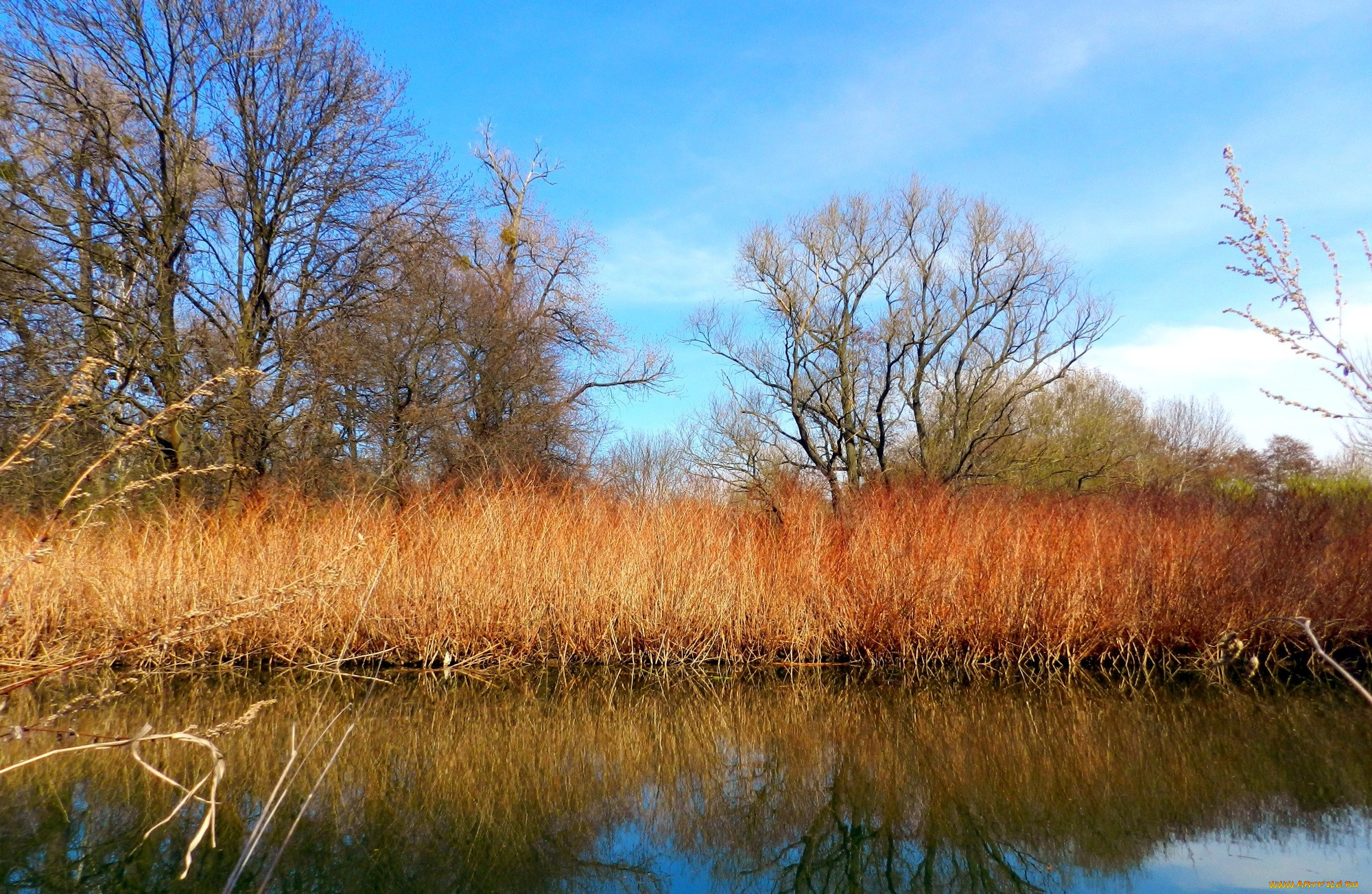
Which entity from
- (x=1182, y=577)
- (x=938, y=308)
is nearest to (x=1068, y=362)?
(x=938, y=308)

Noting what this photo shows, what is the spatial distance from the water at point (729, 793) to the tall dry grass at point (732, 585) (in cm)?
→ 77

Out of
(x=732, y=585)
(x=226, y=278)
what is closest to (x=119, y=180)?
(x=226, y=278)

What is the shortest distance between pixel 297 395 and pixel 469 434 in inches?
157

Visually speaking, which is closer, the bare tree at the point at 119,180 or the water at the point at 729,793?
the water at the point at 729,793

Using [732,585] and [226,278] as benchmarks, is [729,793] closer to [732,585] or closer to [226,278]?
[732,585]

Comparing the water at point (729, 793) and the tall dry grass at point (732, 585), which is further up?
the tall dry grass at point (732, 585)

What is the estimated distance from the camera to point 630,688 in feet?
25.8

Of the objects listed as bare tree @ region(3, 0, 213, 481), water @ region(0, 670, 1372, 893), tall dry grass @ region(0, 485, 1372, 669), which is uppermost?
bare tree @ region(3, 0, 213, 481)

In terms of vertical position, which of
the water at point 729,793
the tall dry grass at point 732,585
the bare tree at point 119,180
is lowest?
the water at point 729,793

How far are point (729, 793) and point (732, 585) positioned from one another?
3.59m

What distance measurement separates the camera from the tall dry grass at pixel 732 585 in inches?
320

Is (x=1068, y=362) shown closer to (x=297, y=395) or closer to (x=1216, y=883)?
(x=297, y=395)

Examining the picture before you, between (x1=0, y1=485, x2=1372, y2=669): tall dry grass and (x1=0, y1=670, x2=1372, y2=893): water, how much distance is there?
77 cm

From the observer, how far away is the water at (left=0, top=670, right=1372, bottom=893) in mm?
3953
